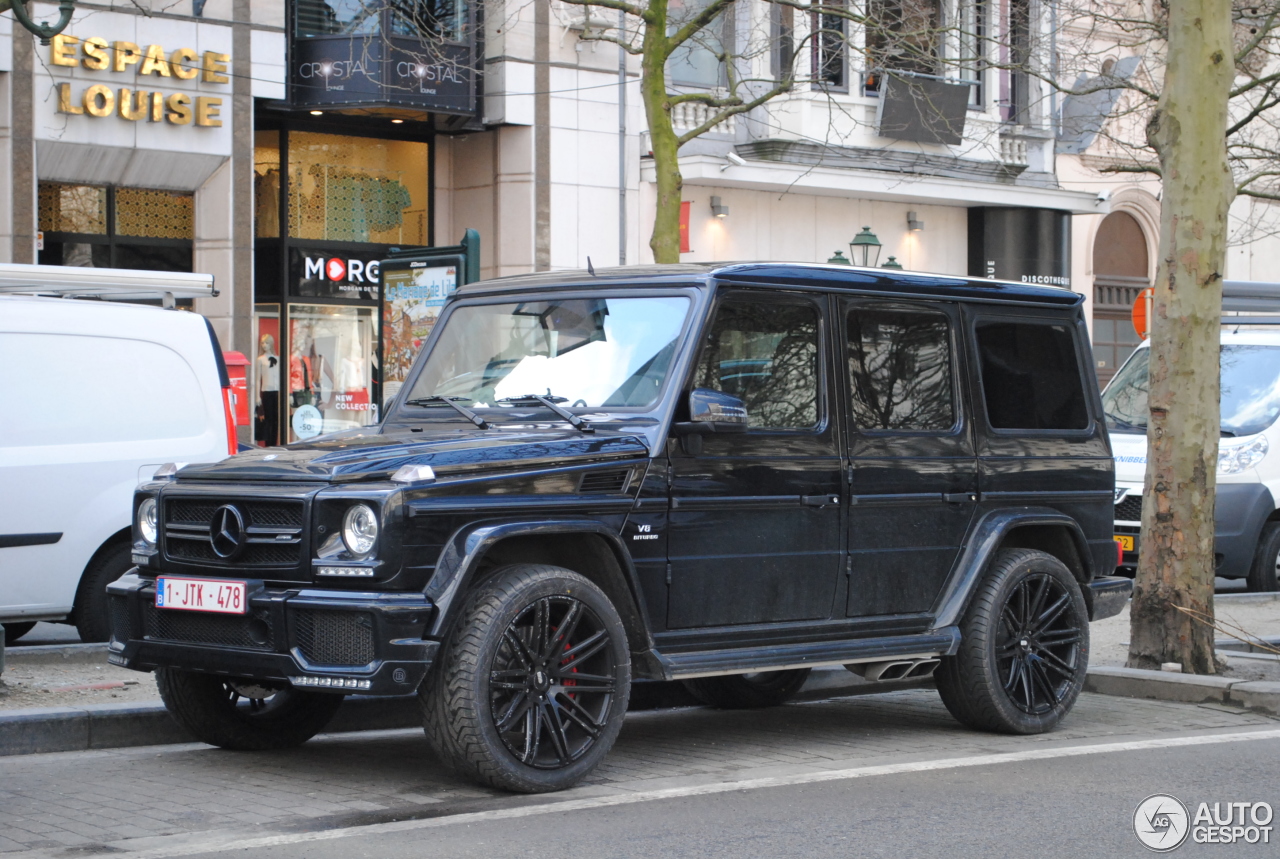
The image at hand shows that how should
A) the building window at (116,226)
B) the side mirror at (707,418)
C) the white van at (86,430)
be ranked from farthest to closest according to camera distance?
the building window at (116,226), the white van at (86,430), the side mirror at (707,418)

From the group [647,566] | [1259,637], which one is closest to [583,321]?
[647,566]

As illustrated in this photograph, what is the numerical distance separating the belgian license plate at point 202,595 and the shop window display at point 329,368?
55.9 ft

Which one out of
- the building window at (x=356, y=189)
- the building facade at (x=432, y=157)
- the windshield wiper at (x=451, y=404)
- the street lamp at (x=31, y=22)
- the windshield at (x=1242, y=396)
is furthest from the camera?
the building window at (x=356, y=189)

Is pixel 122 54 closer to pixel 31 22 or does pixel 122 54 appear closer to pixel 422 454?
pixel 31 22

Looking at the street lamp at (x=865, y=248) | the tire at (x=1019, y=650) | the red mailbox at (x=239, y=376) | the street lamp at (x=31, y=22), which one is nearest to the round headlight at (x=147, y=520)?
the tire at (x=1019, y=650)

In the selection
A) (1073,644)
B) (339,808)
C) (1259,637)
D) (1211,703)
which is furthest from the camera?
(1259,637)

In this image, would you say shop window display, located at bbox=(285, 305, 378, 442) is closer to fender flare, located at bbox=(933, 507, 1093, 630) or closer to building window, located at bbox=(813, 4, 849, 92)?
building window, located at bbox=(813, 4, 849, 92)

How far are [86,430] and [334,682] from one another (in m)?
4.33

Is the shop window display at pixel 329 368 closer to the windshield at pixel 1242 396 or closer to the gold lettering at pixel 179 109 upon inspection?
the gold lettering at pixel 179 109

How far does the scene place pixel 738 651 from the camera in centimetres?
691

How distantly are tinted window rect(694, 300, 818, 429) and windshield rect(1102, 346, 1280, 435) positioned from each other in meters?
7.81

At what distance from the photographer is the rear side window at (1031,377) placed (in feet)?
26.8

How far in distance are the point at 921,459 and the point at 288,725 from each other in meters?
3.08

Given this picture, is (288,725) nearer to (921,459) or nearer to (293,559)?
(293,559)
